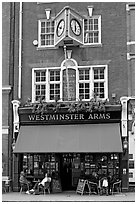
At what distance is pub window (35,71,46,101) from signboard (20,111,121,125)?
3.76 ft

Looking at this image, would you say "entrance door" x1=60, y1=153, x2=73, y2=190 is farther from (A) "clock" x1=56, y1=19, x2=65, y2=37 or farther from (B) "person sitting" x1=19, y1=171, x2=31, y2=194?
(A) "clock" x1=56, y1=19, x2=65, y2=37

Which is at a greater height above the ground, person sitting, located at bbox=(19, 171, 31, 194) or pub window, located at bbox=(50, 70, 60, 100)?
pub window, located at bbox=(50, 70, 60, 100)

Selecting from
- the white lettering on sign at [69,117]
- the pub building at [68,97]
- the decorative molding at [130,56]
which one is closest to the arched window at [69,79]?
the pub building at [68,97]

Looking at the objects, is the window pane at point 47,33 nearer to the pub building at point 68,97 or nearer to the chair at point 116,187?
the pub building at point 68,97

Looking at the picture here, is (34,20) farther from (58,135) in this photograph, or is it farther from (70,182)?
(70,182)

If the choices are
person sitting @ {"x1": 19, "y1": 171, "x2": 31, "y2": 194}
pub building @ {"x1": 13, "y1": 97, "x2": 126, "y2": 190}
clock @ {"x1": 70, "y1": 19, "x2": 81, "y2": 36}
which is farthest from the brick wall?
person sitting @ {"x1": 19, "y1": 171, "x2": 31, "y2": 194}

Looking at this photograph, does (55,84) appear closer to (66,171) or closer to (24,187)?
(66,171)

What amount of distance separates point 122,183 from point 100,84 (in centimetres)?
508

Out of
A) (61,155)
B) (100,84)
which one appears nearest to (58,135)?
(61,155)

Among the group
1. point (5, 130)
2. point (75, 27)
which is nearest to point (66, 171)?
point (5, 130)

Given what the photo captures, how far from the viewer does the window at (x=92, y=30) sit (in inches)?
842

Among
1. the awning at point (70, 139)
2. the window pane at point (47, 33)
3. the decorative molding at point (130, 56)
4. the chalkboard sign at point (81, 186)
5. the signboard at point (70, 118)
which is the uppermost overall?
the window pane at point (47, 33)

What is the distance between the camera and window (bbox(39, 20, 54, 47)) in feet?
71.4

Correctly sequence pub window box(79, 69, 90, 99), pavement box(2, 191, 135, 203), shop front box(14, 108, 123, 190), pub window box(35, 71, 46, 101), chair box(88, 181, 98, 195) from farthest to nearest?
pub window box(35, 71, 46, 101) → pub window box(79, 69, 90, 99) → chair box(88, 181, 98, 195) → shop front box(14, 108, 123, 190) → pavement box(2, 191, 135, 203)
